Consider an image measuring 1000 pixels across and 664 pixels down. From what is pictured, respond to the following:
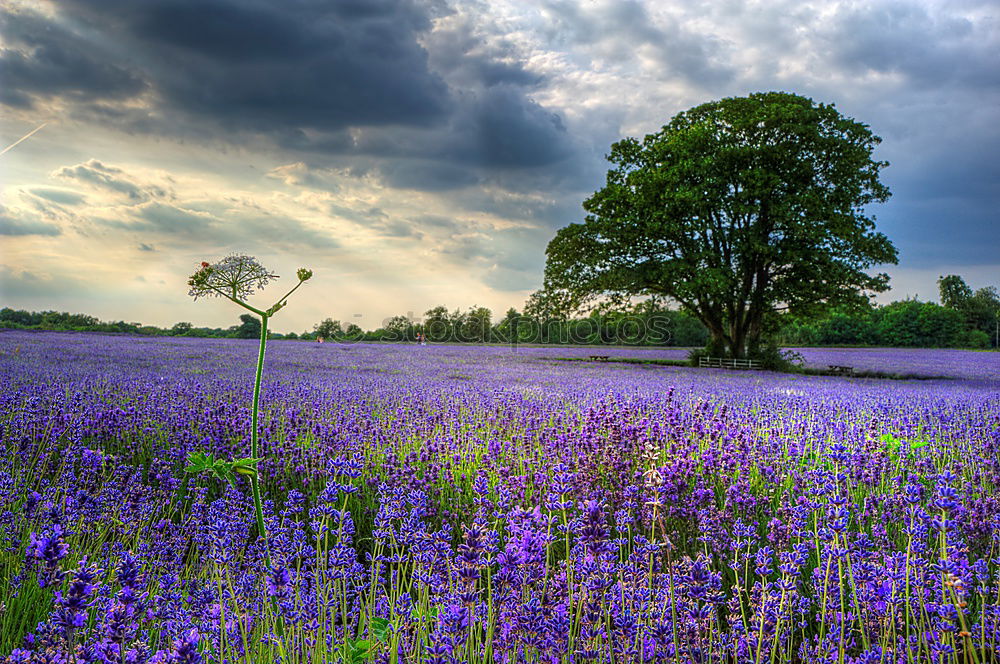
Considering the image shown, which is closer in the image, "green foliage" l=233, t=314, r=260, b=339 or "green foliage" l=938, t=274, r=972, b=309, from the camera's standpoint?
"green foliage" l=233, t=314, r=260, b=339

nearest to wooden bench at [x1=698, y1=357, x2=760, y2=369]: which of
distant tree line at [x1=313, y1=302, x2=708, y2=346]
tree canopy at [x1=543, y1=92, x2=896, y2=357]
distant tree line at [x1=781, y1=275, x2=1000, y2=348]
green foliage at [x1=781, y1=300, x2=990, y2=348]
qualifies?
tree canopy at [x1=543, y1=92, x2=896, y2=357]

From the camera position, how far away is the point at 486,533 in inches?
76.6

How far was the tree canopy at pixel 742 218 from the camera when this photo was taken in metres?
17.2

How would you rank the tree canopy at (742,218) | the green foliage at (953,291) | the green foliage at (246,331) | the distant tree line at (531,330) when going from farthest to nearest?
1. the green foliage at (953,291)
2. the distant tree line at (531,330)
3. the green foliage at (246,331)
4. the tree canopy at (742,218)

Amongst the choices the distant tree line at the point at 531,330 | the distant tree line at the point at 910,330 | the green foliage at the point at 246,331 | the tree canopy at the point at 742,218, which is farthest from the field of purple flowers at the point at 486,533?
the distant tree line at the point at 910,330

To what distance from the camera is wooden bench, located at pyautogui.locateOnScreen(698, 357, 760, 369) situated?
60.8ft

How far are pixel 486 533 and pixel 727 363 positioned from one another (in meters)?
18.3

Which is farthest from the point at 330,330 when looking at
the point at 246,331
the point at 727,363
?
the point at 727,363

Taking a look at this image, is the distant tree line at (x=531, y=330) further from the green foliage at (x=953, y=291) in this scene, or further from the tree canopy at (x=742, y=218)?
the green foliage at (x=953, y=291)

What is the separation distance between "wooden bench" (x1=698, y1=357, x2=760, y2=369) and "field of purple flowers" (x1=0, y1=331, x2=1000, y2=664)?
1126 centimetres

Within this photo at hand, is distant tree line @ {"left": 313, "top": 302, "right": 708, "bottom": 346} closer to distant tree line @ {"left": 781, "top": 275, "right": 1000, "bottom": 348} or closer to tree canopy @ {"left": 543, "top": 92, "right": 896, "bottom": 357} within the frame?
distant tree line @ {"left": 781, "top": 275, "right": 1000, "bottom": 348}

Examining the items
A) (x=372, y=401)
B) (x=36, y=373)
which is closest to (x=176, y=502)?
(x=372, y=401)

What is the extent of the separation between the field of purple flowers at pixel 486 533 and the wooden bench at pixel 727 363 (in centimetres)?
1126

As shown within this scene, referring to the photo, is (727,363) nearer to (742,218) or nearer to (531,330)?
(742,218)
